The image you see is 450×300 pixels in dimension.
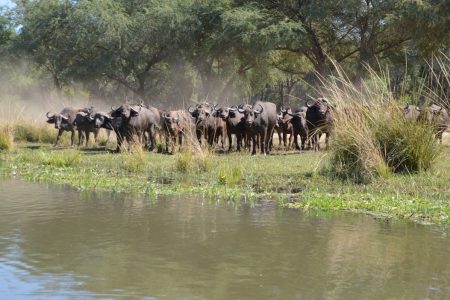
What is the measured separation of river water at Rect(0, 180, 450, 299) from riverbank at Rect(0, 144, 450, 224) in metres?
0.82

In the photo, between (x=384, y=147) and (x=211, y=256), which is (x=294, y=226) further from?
(x=384, y=147)

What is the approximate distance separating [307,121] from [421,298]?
18.1m

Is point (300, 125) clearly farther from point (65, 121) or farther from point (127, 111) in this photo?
point (65, 121)

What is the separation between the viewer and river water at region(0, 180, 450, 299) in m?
5.90

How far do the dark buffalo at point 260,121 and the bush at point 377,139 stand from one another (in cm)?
894

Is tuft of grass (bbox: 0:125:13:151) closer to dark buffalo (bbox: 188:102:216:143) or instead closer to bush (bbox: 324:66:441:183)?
dark buffalo (bbox: 188:102:216:143)

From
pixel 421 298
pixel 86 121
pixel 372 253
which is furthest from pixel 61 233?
pixel 86 121

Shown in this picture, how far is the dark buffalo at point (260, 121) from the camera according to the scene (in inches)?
875

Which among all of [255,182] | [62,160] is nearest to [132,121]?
[62,160]

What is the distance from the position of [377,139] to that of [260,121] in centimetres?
996

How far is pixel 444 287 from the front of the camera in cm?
609

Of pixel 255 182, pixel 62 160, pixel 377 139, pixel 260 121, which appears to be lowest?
pixel 255 182

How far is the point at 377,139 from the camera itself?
12.6 meters

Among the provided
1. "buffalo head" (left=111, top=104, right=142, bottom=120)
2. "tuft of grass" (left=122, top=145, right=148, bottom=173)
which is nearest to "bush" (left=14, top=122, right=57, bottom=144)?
"buffalo head" (left=111, top=104, right=142, bottom=120)
